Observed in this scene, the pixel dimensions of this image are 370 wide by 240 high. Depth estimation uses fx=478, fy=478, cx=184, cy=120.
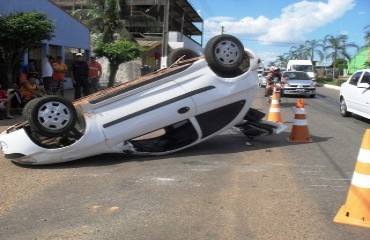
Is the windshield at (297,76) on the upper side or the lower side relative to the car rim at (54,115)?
lower

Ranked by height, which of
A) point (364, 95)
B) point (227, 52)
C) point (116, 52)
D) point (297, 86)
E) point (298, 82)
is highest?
point (227, 52)

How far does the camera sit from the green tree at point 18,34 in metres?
13.6

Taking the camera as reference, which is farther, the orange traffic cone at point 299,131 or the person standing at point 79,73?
the person standing at point 79,73

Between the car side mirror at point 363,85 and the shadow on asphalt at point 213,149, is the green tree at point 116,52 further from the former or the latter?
the shadow on asphalt at point 213,149

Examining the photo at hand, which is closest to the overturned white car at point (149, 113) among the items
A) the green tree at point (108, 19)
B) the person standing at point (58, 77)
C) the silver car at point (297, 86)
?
the person standing at point (58, 77)

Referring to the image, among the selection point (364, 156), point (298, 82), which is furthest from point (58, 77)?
point (364, 156)

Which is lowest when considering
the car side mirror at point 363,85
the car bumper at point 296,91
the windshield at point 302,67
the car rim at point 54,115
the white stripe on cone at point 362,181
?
the car bumper at point 296,91

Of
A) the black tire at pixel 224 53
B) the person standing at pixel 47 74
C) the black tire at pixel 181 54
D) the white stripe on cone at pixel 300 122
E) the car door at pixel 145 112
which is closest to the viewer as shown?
the car door at pixel 145 112

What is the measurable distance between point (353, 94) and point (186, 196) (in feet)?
31.5

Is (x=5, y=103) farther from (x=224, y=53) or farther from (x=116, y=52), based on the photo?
(x=116, y=52)

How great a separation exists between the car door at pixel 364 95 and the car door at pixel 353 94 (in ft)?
0.30

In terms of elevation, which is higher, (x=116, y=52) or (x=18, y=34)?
(x=18, y=34)

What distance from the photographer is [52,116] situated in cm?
718

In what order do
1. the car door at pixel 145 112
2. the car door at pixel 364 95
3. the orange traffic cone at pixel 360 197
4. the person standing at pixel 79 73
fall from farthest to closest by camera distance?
the person standing at pixel 79 73 → the car door at pixel 364 95 → the car door at pixel 145 112 → the orange traffic cone at pixel 360 197
